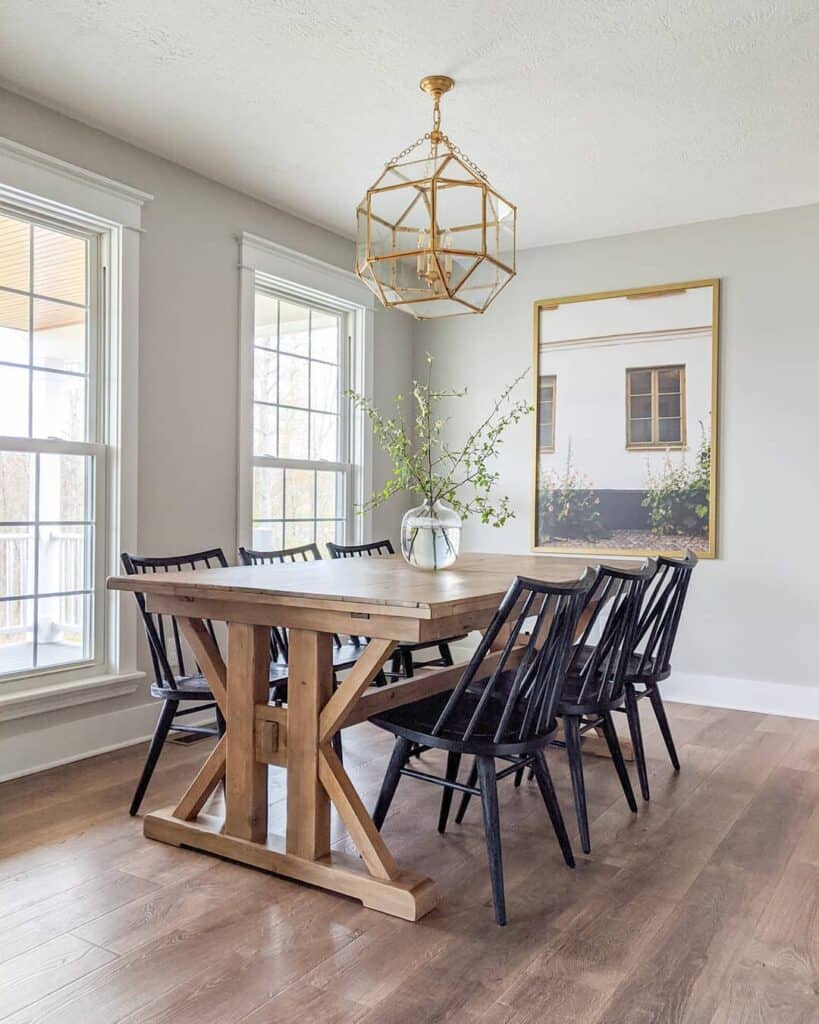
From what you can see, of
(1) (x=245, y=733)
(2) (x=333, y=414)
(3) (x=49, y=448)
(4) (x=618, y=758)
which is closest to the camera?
(1) (x=245, y=733)

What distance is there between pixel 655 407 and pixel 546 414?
2.19ft

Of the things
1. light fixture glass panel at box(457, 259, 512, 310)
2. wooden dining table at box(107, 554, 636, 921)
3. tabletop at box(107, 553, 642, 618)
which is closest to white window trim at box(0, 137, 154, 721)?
tabletop at box(107, 553, 642, 618)

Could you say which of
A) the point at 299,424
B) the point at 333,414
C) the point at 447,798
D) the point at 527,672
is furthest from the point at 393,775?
the point at 333,414

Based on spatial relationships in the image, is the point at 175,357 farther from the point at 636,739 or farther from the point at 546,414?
the point at 636,739

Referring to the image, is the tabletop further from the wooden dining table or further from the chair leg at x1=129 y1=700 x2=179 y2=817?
the chair leg at x1=129 y1=700 x2=179 y2=817

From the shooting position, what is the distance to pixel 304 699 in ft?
7.82

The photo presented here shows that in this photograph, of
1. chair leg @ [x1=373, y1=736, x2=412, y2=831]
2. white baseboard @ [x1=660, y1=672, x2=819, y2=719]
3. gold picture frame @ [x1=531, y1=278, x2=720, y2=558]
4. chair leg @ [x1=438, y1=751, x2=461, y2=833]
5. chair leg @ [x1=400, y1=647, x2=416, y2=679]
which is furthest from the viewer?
gold picture frame @ [x1=531, y1=278, x2=720, y2=558]

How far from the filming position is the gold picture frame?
474 cm

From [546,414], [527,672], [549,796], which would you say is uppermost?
[546,414]

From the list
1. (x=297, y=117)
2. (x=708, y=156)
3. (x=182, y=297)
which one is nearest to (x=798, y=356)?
(x=708, y=156)

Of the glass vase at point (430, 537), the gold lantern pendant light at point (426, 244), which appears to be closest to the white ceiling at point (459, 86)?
the gold lantern pendant light at point (426, 244)

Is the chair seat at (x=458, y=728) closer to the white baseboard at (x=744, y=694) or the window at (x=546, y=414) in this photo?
the white baseboard at (x=744, y=694)

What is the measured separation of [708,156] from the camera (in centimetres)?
388

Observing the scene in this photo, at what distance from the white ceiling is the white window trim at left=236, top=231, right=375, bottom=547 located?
36cm
